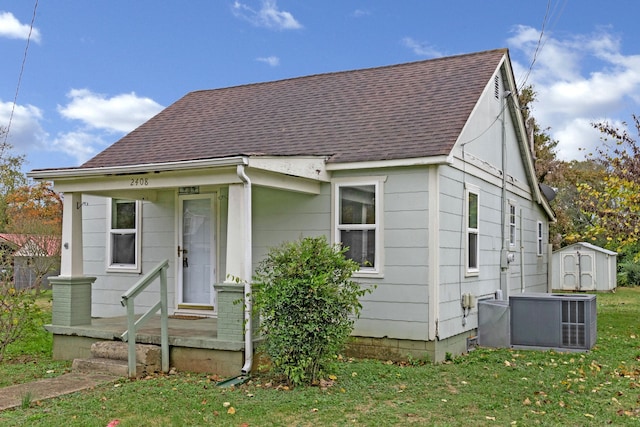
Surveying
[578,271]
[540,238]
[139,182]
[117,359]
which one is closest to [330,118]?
[139,182]

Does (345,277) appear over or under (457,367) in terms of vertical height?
over

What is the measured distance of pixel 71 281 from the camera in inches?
355

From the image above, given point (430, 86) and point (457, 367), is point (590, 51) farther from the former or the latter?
point (457, 367)

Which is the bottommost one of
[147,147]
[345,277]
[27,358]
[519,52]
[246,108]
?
[27,358]

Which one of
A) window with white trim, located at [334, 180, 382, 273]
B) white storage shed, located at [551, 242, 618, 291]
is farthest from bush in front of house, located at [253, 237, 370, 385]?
white storage shed, located at [551, 242, 618, 291]

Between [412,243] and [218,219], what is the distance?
3.32m

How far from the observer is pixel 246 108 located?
493 inches

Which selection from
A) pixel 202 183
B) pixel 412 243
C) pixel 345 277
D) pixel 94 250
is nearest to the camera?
pixel 345 277

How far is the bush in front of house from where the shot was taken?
269 inches

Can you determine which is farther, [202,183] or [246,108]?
[246,108]

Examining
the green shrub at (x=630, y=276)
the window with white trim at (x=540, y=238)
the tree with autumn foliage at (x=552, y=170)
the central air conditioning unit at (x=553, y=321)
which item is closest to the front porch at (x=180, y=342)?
the central air conditioning unit at (x=553, y=321)

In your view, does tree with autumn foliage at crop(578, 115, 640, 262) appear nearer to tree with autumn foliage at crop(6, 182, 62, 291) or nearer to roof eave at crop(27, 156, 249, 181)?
roof eave at crop(27, 156, 249, 181)

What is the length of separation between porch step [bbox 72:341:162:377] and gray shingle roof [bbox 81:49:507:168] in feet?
9.26

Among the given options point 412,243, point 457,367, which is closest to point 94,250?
point 412,243
